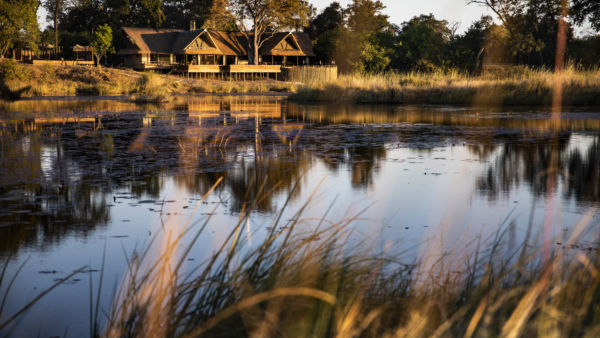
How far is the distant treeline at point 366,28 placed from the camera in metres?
41.0

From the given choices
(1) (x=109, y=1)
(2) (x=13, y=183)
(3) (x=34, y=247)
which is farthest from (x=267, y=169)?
(1) (x=109, y=1)

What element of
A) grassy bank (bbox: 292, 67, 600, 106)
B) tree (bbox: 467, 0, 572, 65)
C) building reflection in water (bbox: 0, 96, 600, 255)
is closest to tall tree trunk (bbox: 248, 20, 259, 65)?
tree (bbox: 467, 0, 572, 65)

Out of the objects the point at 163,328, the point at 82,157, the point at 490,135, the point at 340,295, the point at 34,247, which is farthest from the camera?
the point at 490,135

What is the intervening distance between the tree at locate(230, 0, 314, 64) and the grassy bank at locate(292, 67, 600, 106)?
34293 mm

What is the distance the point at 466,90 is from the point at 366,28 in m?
49.1

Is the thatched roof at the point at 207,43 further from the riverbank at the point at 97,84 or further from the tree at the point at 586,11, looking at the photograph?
the tree at the point at 586,11

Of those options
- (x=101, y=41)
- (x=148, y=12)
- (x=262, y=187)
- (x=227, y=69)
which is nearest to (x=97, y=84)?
(x=101, y=41)

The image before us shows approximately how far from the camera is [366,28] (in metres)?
73.3

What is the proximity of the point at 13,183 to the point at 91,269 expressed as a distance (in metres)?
4.03

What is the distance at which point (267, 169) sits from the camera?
30.7ft

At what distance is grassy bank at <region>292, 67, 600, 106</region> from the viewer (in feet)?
75.2

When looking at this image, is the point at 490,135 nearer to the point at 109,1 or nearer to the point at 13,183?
the point at 13,183

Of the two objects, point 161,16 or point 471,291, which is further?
point 161,16

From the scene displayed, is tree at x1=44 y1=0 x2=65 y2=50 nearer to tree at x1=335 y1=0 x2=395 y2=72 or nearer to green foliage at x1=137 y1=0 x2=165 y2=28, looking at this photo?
green foliage at x1=137 y1=0 x2=165 y2=28
